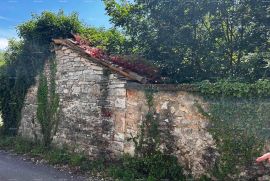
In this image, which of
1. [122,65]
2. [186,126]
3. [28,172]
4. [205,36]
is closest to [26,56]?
[122,65]

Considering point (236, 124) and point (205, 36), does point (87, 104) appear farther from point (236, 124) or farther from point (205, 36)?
point (236, 124)

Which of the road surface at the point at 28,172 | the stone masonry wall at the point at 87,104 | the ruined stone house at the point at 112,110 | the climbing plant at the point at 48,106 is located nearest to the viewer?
the ruined stone house at the point at 112,110

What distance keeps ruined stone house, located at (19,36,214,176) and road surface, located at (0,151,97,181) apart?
3.49ft

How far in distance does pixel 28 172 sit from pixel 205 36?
19.8 ft

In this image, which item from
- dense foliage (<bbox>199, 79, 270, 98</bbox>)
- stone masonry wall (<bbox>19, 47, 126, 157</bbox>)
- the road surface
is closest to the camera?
dense foliage (<bbox>199, 79, 270, 98</bbox>)

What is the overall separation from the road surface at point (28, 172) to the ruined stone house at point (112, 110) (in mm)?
1063

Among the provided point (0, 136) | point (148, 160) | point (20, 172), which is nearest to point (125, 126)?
point (148, 160)

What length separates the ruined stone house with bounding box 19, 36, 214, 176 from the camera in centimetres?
653

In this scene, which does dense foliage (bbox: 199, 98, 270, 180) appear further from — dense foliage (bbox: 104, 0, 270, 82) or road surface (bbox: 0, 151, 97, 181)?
road surface (bbox: 0, 151, 97, 181)

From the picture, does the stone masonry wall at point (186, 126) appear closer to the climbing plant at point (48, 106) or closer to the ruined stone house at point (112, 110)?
the ruined stone house at point (112, 110)

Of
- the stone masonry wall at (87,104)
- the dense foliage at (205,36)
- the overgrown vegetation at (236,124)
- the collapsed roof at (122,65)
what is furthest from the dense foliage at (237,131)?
the stone masonry wall at (87,104)

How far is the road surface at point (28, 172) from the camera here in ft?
24.0

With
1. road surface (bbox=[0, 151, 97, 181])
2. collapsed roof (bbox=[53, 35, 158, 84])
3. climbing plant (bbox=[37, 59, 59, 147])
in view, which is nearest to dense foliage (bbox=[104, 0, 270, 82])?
collapsed roof (bbox=[53, 35, 158, 84])

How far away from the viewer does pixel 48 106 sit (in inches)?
405
